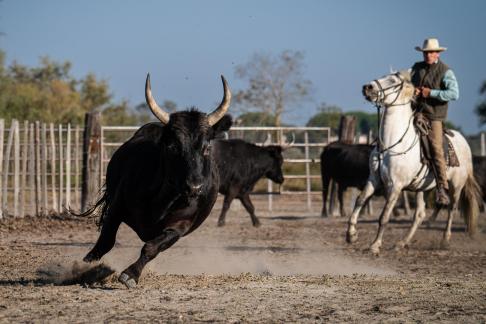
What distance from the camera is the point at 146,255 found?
722cm

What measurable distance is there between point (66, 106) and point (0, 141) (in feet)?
89.3

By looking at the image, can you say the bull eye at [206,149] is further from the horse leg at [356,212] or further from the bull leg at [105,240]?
the horse leg at [356,212]

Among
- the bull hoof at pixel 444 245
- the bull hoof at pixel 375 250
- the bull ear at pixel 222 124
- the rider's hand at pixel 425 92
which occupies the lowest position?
the bull hoof at pixel 444 245

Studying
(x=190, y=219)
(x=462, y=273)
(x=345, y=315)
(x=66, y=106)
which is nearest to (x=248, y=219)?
(x=462, y=273)

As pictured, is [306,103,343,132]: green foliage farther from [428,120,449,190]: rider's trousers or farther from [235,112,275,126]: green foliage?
[428,120,449,190]: rider's trousers

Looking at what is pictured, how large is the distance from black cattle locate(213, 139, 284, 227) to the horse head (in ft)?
18.0

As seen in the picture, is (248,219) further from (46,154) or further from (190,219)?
(190,219)

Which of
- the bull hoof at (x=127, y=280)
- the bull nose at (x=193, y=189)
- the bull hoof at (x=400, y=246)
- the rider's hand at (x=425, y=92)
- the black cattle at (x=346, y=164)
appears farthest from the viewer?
the black cattle at (x=346, y=164)

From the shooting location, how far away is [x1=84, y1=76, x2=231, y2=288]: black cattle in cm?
734

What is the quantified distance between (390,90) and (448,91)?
0.90 metres

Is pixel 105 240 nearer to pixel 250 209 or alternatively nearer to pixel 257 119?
pixel 250 209

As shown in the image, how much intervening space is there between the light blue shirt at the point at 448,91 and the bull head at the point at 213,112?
5532mm

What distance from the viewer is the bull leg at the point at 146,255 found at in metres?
7.06

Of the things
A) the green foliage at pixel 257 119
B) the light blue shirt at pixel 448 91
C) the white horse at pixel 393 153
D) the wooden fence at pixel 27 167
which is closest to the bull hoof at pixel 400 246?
the white horse at pixel 393 153
